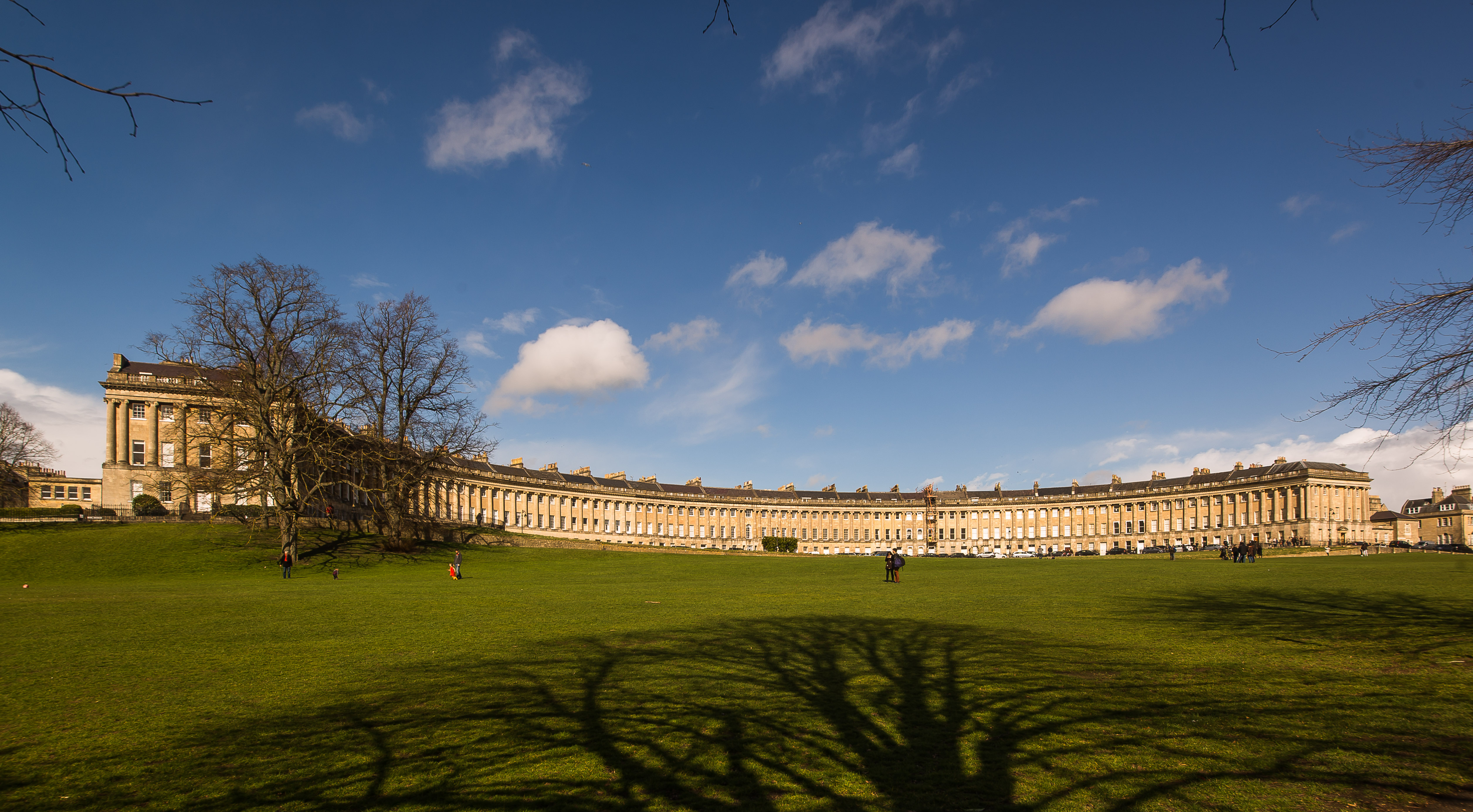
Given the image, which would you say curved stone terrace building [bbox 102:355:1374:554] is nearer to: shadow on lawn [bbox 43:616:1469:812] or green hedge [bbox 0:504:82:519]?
green hedge [bbox 0:504:82:519]

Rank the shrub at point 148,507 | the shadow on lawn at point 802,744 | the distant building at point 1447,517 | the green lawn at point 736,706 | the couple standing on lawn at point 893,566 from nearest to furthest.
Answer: the shadow on lawn at point 802,744 < the green lawn at point 736,706 < the couple standing on lawn at point 893,566 < the shrub at point 148,507 < the distant building at point 1447,517

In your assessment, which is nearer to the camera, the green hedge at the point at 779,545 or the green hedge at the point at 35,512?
the green hedge at the point at 35,512

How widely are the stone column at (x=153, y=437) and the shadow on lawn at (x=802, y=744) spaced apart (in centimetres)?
6282

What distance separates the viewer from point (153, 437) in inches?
2280

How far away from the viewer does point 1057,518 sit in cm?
13100

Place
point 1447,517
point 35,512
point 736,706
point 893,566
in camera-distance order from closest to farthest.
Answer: point 736,706, point 893,566, point 35,512, point 1447,517

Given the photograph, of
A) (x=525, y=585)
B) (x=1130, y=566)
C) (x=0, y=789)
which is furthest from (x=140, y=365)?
(x=1130, y=566)

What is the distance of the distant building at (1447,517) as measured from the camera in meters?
133

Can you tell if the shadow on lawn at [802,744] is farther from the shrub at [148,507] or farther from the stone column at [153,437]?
the stone column at [153,437]

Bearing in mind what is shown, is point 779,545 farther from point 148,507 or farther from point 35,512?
point 35,512

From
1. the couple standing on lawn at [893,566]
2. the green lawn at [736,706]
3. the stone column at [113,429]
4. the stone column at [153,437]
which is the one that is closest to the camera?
the green lawn at [736,706]

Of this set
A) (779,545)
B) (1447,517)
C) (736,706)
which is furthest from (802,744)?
(1447,517)

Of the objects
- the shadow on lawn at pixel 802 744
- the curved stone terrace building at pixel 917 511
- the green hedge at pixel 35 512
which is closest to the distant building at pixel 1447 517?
the curved stone terrace building at pixel 917 511

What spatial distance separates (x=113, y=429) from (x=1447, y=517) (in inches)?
7854
